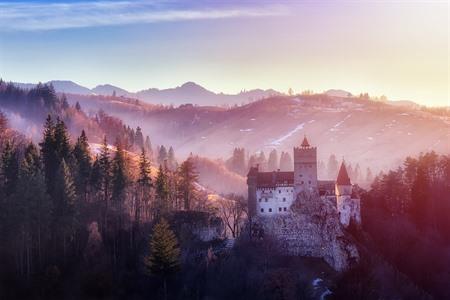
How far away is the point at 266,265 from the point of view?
65188 mm

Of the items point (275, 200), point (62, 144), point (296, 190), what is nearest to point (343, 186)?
point (296, 190)

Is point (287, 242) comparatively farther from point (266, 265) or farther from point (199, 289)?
point (199, 289)

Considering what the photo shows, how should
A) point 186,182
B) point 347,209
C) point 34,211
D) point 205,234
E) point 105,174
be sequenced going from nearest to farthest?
point 34,211
point 205,234
point 347,209
point 105,174
point 186,182

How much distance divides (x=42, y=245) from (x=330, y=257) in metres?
30.3

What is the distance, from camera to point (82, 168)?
7200cm

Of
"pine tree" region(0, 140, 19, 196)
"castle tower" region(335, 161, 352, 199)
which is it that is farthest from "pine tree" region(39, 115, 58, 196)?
"castle tower" region(335, 161, 352, 199)

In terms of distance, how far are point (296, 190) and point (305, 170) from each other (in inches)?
99.2

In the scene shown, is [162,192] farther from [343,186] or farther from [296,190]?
[343,186]

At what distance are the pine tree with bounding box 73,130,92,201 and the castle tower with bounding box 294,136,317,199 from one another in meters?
23.7

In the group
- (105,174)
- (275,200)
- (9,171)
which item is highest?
(9,171)

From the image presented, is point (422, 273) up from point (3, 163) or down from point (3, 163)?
down

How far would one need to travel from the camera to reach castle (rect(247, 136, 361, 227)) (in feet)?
228

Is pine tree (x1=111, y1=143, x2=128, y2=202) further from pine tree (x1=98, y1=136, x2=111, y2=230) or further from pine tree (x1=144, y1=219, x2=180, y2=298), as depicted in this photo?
pine tree (x1=144, y1=219, x2=180, y2=298)

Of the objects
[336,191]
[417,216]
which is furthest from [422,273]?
[336,191]
